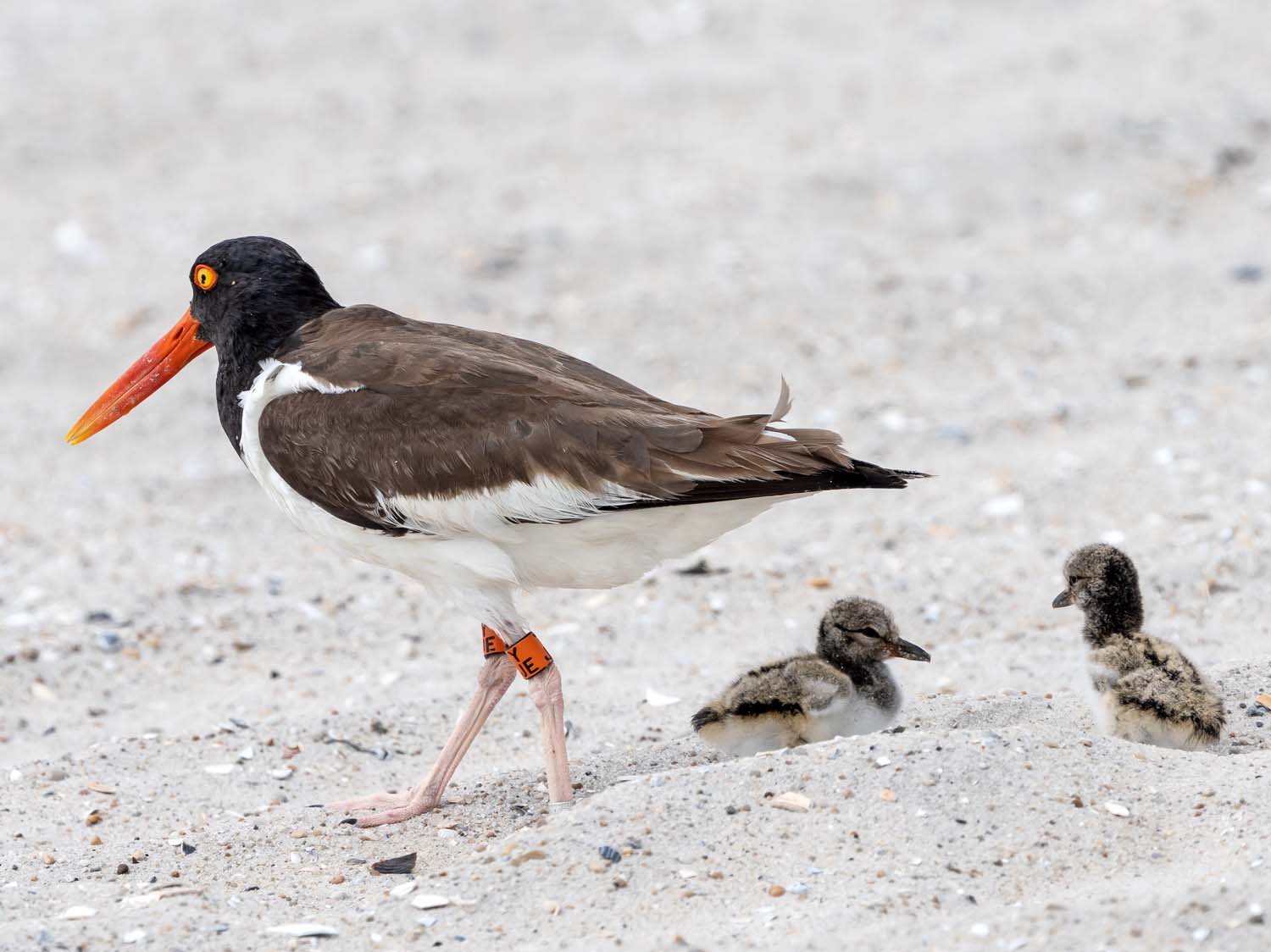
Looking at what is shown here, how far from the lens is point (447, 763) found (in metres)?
5.25

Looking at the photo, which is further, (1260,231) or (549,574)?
(1260,231)

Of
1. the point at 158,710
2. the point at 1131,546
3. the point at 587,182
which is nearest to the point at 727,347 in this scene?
the point at 587,182

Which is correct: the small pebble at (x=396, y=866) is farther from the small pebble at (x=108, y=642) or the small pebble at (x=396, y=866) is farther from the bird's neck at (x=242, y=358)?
the small pebble at (x=108, y=642)

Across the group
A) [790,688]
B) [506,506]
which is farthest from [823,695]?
[506,506]

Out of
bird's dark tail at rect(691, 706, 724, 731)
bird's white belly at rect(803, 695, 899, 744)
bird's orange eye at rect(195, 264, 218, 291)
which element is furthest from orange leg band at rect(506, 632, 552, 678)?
bird's orange eye at rect(195, 264, 218, 291)

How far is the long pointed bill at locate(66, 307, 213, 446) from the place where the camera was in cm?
603

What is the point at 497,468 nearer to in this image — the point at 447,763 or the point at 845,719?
the point at 447,763

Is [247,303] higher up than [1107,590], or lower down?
higher up

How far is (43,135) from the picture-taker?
43.0 feet

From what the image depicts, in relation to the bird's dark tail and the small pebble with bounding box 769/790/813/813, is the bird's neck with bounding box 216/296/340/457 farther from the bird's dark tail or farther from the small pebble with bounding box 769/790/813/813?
the small pebble with bounding box 769/790/813/813

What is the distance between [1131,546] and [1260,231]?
451cm

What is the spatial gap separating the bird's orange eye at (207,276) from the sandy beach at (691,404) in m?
1.61

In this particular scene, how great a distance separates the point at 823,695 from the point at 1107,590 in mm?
994

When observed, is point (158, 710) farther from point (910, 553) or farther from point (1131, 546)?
point (1131, 546)
